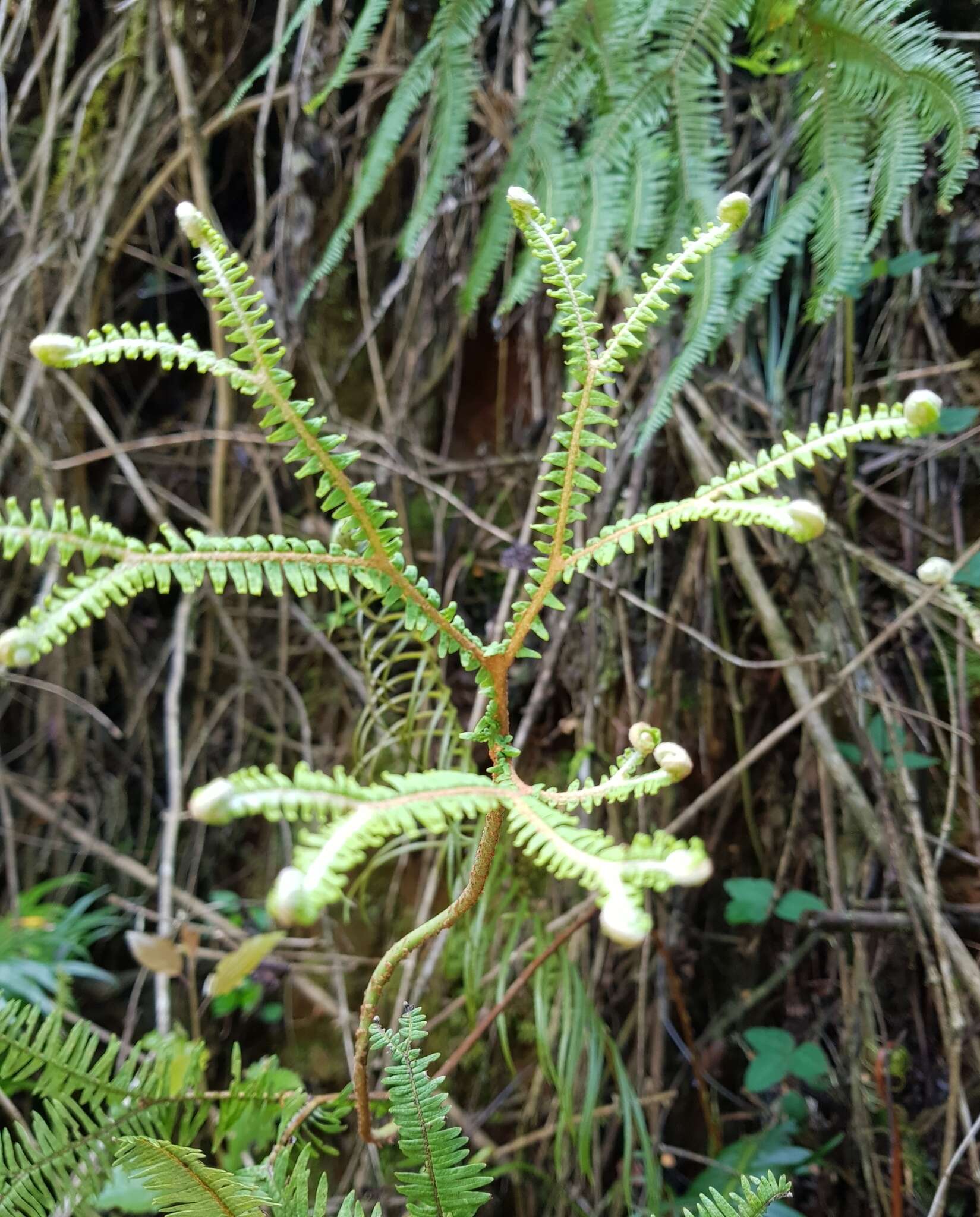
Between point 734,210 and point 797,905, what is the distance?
0.87 metres

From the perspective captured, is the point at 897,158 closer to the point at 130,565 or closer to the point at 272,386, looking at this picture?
the point at 272,386

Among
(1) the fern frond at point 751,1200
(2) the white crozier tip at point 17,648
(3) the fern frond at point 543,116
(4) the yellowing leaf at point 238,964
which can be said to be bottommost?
(4) the yellowing leaf at point 238,964

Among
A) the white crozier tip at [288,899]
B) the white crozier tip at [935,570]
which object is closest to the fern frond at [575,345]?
the white crozier tip at [288,899]

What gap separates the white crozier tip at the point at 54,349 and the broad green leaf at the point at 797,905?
992mm

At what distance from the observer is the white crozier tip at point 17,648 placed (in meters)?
0.36

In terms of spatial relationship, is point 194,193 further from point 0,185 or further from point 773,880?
point 773,880

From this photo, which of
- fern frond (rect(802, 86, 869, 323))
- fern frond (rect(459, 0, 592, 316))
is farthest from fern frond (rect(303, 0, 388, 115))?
fern frond (rect(802, 86, 869, 323))

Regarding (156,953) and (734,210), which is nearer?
(734,210)

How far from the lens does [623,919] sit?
0.90 ft

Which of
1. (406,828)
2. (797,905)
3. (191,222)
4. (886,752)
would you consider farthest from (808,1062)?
(191,222)

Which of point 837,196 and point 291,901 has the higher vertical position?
point 837,196

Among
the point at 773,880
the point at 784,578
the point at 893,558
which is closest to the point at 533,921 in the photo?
the point at 773,880

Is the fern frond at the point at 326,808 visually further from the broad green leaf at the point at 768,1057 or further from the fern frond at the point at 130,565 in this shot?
the broad green leaf at the point at 768,1057

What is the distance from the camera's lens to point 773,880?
110cm
